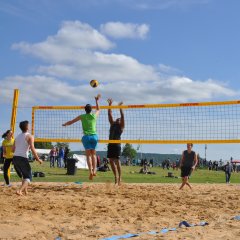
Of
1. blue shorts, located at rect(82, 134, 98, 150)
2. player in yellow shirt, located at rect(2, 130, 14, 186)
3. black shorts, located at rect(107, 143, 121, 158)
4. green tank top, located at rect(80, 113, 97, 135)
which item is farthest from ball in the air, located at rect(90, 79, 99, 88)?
player in yellow shirt, located at rect(2, 130, 14, 186)

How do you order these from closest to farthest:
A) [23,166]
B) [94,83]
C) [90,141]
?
[23,166], [90,141], [94,83]

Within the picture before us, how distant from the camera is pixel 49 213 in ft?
22.7

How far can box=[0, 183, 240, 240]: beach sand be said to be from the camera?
5887mm

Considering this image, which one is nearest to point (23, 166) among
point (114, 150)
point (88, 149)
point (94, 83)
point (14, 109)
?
point (88, 149)

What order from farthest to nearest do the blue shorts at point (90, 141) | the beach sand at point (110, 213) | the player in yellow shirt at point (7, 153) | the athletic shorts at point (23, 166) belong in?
the player in yellow shirt at point (7, 153) → the blue shorts at point (90, 141) → the athletic shorts at point (23, 166) → the beach sand at point (110, 213)

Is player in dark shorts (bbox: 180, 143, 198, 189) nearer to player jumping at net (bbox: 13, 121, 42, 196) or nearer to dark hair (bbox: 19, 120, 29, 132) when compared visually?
player jumping at net (bbox: 13, 121, 42, 196)

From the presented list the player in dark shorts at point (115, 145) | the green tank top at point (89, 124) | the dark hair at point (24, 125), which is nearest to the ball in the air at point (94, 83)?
the player in dark shorts at point (115, 145)

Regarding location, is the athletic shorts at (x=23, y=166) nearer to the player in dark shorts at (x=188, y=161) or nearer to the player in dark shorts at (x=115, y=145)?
the player in dark shorts at (x=115, y=145)

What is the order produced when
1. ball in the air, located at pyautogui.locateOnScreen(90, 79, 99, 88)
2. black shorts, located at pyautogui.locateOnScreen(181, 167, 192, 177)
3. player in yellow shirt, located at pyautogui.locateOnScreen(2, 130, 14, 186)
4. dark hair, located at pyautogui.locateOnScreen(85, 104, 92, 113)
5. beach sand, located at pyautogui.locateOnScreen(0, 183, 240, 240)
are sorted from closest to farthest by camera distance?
1. beach sand, located at pyautogui.locateOnScreen(0, 183, 240, 240)
2. dark hair, located at pyautogui.locateOnScreen(85, 104, 92, 113)
3. ball in the air, located at pyautogui.locateOnScreen(90, 79, 99, 88)
4. player in yellow shirt, located at pyautogui.locateOnScreen(2, 130, 14, 186)
5. black shorts, located at pyautogui.locateOnScreen(181, 167, 192, 177)

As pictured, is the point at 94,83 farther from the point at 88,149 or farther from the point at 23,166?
the point at 23,166

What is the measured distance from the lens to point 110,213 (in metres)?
7.10

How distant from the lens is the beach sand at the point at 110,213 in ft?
19.3

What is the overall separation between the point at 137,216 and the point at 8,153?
5684 mm

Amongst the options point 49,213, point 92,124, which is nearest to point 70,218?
point 49,213
